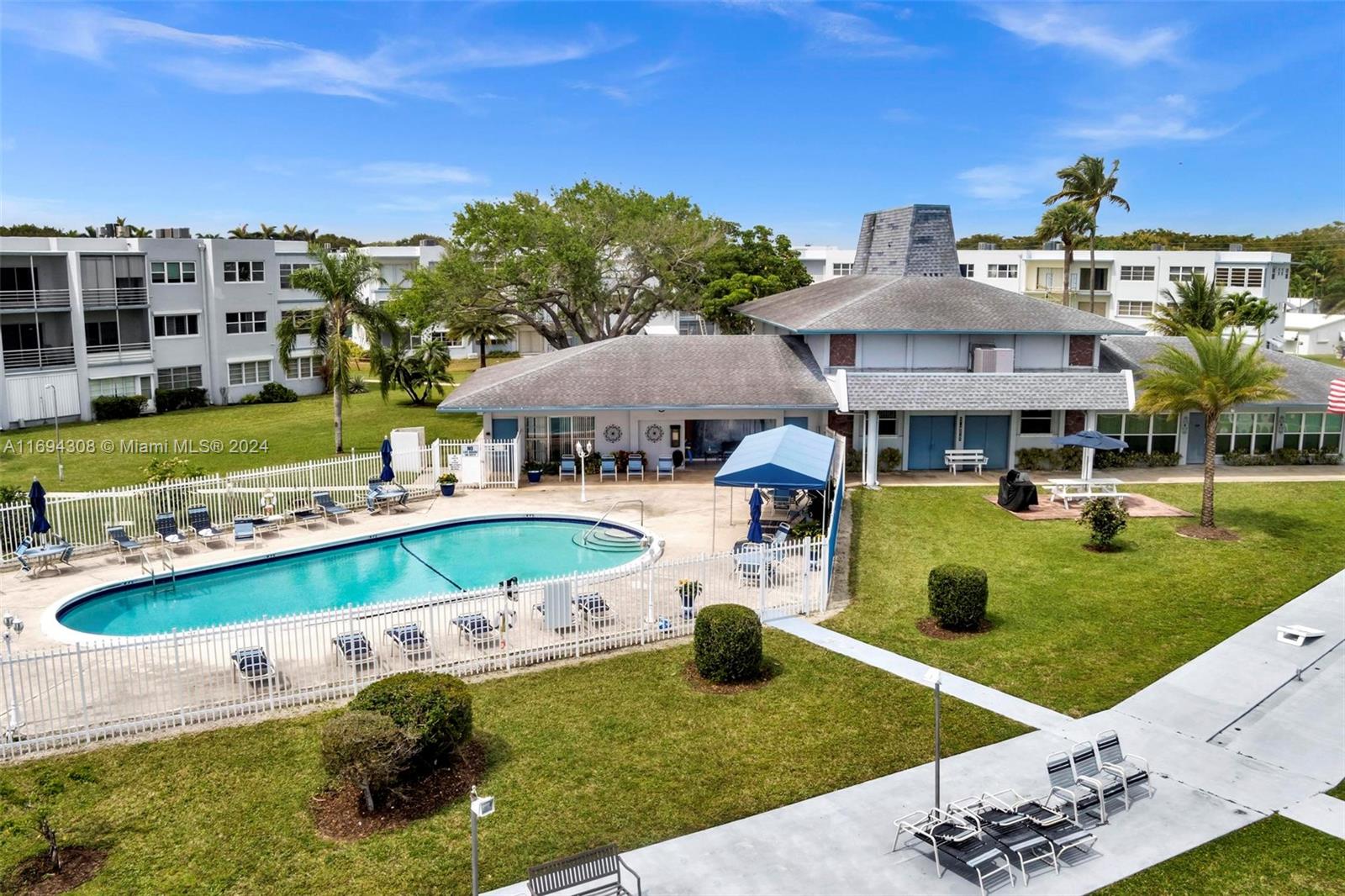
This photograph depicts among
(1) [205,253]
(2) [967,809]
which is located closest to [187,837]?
(2) [967,809]

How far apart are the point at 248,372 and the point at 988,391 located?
1585 inches

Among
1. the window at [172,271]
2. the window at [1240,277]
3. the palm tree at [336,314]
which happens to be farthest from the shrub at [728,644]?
the window at [1240,277]

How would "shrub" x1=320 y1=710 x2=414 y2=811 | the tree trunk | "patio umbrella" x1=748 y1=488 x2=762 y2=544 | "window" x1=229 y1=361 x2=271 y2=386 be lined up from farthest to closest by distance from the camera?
1. "window" x1=229 y1=361 x2=271 y2=386
2. the tree trunk
3. "patio umbrella" x1=748 y1=488 x2=762 y2=544
4. "shrub" x1=320 y1=710 x2=414 y2=811

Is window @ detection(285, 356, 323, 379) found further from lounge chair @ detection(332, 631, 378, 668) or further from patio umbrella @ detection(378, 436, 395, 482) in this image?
lounge chair @ detection(332, 631, 378, 668)

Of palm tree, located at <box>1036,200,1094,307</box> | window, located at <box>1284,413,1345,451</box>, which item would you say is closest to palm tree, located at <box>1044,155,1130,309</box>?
palm tree, located at <box>1036,200,1094,307</box>

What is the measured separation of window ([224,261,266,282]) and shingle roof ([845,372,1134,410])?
119ft

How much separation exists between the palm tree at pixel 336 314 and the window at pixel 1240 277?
63285 millimetres

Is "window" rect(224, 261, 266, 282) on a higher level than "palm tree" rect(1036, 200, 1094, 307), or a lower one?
lower

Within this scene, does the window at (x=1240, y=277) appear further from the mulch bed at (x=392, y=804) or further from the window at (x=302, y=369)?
the mulch bed at (x=392, y=804)

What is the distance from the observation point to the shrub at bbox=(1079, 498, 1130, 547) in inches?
918

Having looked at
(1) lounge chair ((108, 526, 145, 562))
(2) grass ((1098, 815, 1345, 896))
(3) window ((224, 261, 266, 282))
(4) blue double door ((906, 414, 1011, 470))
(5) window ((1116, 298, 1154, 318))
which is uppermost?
(3) window ((224, 261, 266, 282))

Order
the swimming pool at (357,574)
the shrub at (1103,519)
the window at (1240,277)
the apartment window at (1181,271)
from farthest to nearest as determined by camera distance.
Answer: the window at (1240,277), the apartment window at (1181,271), the shrub at (1103,519), the swimming pool at (357,574)

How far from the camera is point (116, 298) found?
4675cm

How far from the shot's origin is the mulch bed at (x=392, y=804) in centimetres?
1167
